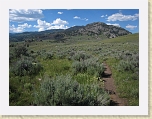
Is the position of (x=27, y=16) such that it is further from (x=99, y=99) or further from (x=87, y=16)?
(x=99, y=99)

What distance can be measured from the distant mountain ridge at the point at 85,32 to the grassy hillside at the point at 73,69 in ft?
0.30

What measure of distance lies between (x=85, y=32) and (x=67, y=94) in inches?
53.7

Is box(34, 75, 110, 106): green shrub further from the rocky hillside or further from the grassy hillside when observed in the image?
the rocky hillside

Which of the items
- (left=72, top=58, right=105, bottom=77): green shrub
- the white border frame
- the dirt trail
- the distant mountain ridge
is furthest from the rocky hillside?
the dirt trail

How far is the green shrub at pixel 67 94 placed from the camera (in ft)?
14.7

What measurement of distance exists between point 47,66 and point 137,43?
72.7 inches

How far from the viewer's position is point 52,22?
194 inches

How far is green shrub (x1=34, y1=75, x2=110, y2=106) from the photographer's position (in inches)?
177

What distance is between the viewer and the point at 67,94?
4441 mm

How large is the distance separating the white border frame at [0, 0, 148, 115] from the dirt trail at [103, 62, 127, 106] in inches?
4.0

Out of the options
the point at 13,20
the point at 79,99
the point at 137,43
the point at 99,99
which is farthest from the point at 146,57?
the point at 13,20
